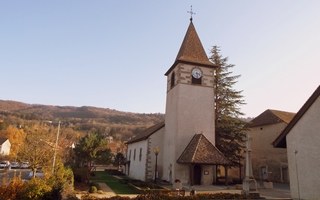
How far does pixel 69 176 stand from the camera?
733 inches

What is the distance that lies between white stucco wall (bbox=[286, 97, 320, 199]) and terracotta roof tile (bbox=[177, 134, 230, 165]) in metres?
8.62

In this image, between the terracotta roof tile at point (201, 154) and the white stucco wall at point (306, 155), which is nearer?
the white stucco wall at point (306, 155)

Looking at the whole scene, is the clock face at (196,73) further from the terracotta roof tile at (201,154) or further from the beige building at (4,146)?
the beige building at (4,146)

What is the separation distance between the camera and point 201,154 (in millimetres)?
24125

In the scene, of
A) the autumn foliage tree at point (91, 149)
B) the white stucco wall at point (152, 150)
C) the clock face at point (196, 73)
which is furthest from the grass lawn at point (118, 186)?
the clock face at point (196, 73)

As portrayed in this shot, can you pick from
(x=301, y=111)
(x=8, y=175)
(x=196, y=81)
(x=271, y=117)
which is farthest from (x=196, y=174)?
(x=8, y=175)

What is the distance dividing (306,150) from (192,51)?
60.0ft

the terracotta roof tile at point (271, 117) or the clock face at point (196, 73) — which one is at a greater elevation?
the clock face at point (196, 73)

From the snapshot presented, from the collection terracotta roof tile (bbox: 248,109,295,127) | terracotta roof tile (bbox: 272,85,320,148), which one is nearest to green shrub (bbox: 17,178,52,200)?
terracotta roof tile (bbox: 272,85,320,148)

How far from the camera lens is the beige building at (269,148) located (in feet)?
104

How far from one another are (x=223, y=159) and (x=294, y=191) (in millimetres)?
9094

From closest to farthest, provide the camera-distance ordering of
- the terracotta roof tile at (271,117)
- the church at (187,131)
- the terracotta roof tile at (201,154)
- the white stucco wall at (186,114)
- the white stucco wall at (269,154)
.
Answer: the terracotta roof tile at (201,154)
the church at (187,131)
the white stucco wall at (186,114)
the white stucco wall at (269,154)
the terracotta roof tile at (271,117)

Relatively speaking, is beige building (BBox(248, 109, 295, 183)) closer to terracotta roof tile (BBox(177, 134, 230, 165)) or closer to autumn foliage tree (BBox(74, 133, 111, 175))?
terracotta roof tile (BBox(177, 134, 230, 165))

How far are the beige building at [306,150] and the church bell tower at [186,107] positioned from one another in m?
11.5
